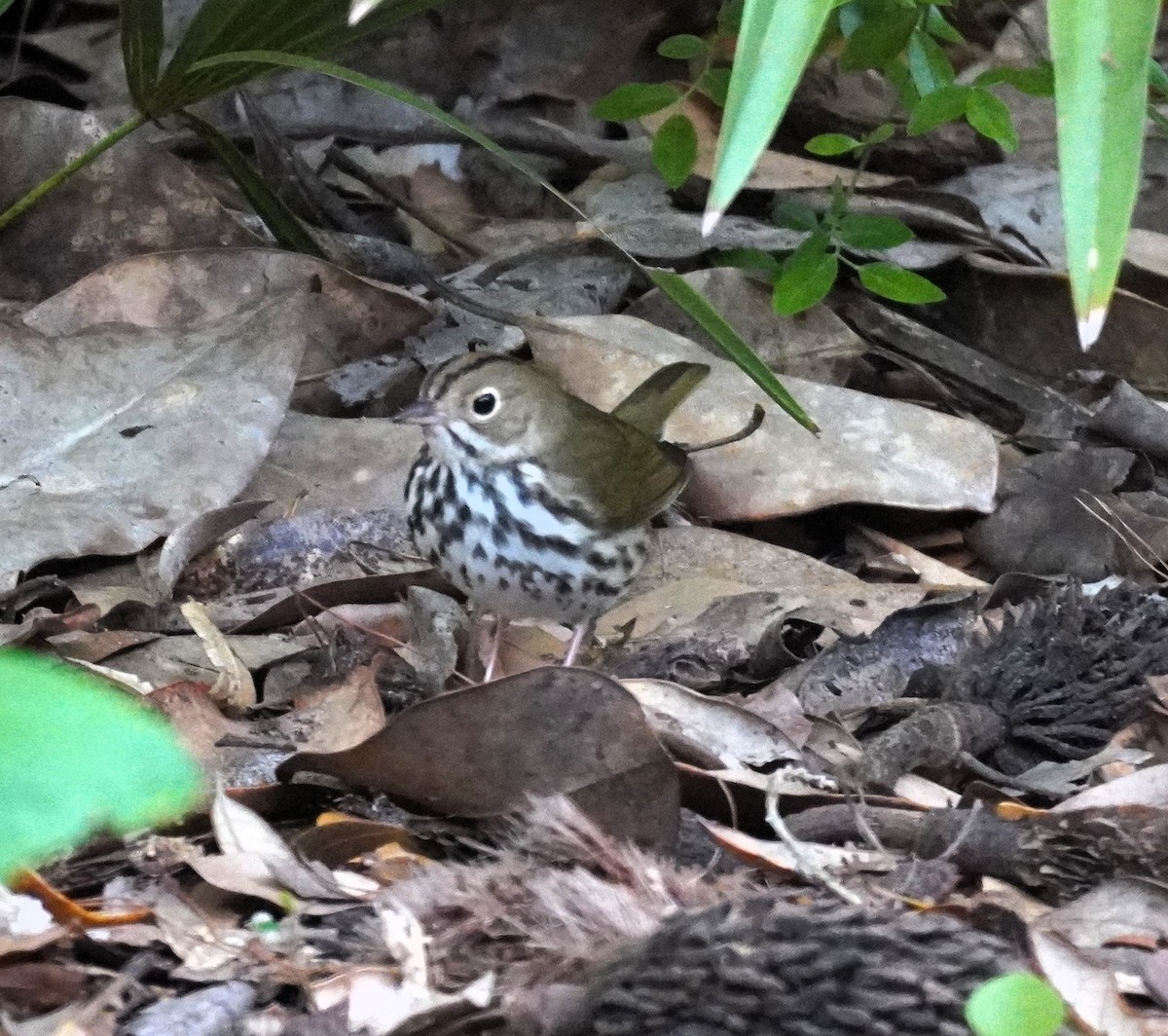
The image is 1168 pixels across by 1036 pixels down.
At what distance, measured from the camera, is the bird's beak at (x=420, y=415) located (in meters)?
2.85

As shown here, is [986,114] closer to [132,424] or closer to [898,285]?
[898,285]

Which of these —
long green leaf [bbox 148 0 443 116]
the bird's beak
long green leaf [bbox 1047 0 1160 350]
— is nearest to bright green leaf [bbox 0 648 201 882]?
long green leaf [bbox 1047 0 1160 350]

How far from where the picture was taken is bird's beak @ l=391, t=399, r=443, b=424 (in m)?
2.85

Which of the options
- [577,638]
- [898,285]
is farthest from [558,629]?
[898,285]

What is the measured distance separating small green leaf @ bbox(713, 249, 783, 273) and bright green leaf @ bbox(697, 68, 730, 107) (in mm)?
382

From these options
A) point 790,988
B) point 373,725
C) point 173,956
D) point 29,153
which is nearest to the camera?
point 790,988

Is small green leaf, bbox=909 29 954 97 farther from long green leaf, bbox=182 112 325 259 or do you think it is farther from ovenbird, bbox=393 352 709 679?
long green leaf, bbox=182 112 325 259

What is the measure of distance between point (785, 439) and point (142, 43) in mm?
1456

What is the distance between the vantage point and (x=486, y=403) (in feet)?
9.54

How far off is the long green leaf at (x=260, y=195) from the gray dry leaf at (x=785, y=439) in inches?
22.9

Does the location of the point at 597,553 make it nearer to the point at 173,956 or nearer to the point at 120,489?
the point at 120,489

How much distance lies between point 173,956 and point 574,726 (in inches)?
17.5

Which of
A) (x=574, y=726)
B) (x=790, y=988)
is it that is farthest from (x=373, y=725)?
(x=790, y=988)

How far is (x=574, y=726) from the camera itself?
167 centimetres
